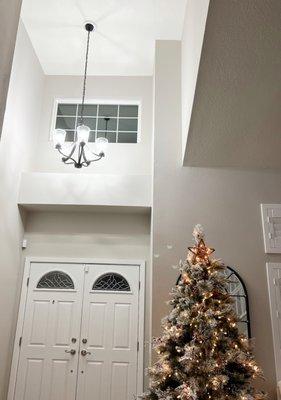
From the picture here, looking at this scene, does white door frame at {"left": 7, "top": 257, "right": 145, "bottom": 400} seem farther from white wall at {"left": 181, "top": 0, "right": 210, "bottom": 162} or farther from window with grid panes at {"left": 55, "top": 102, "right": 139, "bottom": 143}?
window with grid panes at {"left": 55, "top": 102, "right": 139, "bottom": 143}

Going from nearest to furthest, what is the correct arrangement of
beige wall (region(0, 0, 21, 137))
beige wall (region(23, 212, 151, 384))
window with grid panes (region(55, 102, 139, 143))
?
beige wall (region(0, 0, 21, 137)) → beige wall (region(23, 212, 151, 384)) → window with grid panes (region(55, 102, 139, 143))

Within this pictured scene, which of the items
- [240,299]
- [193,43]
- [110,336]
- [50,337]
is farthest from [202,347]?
[193,43]

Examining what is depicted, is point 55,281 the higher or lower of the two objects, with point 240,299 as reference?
higher

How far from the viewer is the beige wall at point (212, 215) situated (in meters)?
4.17

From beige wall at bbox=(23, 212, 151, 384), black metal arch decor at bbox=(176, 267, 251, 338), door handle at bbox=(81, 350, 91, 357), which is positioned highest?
beige wall at bbox=(23, 212, 151, 384)

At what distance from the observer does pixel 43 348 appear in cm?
470

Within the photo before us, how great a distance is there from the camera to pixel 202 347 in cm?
301

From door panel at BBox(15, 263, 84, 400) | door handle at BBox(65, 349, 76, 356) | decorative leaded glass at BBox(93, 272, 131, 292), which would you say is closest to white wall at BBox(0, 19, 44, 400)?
door panel at BBox(15, 263, 84, 400)

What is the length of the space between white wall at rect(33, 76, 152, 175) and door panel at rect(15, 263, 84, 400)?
63.5 inches

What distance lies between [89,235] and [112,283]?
2.51 ft

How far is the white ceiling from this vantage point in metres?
4.93

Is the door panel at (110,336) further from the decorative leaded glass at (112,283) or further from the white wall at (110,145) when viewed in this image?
the white wall at (110,145)

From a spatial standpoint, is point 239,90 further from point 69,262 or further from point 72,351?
point 72,351

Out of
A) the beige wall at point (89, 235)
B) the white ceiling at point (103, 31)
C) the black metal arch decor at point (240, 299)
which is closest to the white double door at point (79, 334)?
the beige wall at point (89, 235)
